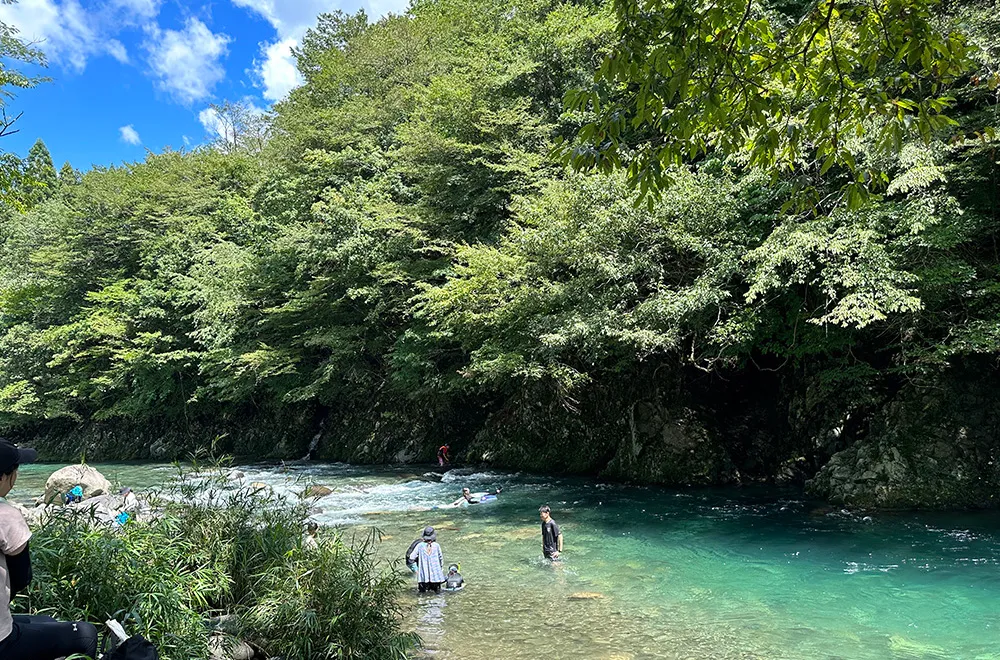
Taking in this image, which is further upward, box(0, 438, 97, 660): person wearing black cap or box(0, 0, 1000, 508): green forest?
box(0, 0, 1000, 508): green forest

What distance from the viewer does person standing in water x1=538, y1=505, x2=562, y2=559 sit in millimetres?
10352

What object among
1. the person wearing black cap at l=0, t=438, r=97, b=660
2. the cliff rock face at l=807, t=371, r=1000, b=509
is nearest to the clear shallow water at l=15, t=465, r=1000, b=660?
the cliff rock face at l=807, t=371, r=1000, b=509

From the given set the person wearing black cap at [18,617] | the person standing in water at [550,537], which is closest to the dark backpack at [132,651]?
the person wearing black cap at [18,617]

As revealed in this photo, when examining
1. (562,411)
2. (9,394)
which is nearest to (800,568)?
(562,411)

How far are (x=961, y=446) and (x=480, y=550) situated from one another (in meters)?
10.2

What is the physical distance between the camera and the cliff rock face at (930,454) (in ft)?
41.7

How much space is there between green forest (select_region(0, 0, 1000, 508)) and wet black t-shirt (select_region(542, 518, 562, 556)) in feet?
15.2

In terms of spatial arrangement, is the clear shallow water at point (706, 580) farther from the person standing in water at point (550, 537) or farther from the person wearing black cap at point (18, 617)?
the person wearing black cap at point (18, 617)

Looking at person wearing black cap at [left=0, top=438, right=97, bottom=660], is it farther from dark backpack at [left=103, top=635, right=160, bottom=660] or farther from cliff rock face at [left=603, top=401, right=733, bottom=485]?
cliff rock face at [left=603, top=401, right=733, bottom=485]

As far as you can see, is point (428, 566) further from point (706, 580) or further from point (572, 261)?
point (572, 261)

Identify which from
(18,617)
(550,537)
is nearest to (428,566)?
(550,537)

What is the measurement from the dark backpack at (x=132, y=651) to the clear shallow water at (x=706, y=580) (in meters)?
4.23

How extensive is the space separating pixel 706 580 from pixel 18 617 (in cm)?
862

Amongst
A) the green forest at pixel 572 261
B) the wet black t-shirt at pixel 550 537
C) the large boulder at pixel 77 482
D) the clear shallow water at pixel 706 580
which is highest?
the green forest at pixel 572 261
